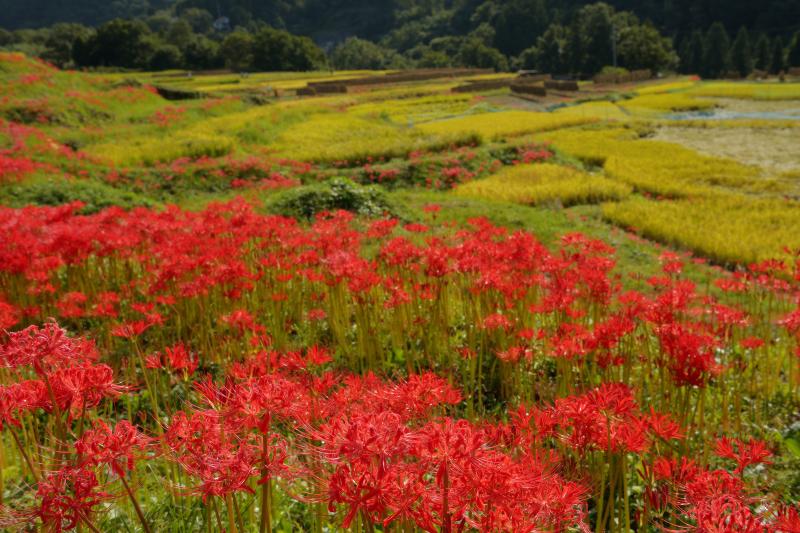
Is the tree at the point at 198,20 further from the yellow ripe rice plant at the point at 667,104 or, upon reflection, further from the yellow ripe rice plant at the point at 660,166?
the yellow ripe rice plant at the point at 660,166

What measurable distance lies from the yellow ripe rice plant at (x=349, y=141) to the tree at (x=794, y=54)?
206 ft

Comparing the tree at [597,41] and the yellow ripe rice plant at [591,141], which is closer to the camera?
the yellow ripe rice plant at [591,141]

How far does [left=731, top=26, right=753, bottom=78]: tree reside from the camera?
73.1 metres

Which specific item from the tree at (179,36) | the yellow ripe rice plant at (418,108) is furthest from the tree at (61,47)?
the yellow ripe rice plant at (418,108)

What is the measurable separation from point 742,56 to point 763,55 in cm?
345

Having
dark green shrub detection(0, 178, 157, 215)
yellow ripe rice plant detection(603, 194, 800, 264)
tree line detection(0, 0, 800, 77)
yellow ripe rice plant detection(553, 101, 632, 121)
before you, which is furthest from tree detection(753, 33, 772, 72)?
dark green shrub detection(0, 178, 157, 215)

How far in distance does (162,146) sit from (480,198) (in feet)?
41.5

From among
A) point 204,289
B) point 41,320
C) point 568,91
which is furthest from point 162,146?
point 568,91

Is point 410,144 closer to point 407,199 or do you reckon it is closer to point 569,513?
point 407,199

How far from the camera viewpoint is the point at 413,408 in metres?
1.99

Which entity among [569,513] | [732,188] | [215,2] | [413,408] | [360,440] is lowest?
[732,188]

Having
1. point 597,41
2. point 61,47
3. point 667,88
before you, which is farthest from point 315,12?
point 667,88

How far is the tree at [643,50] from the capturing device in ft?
250

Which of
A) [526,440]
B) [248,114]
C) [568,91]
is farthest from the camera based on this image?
[568,91]
